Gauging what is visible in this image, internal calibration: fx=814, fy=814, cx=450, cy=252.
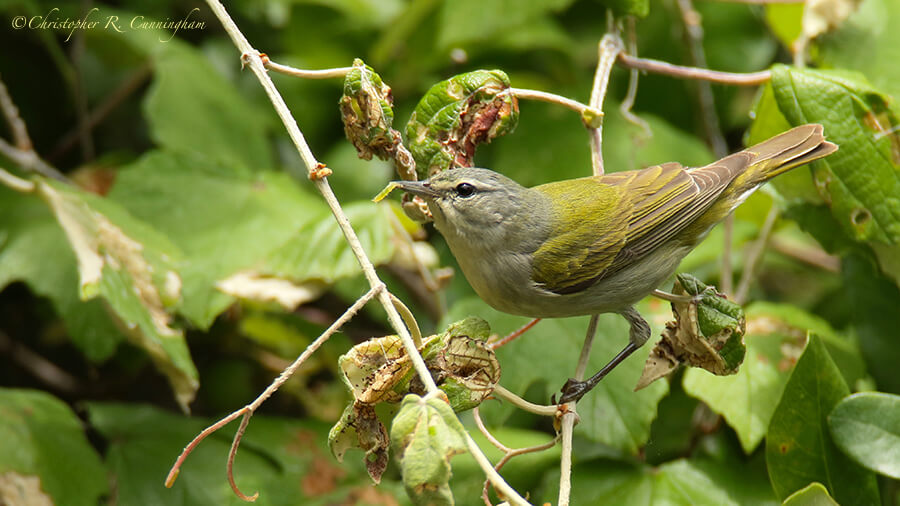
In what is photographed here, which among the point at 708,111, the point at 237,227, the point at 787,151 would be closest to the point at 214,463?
the point at 237,227

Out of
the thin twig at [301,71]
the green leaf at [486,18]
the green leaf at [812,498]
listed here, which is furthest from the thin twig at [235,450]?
the green leaf at [486,18]

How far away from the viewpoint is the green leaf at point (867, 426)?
2.38 metres

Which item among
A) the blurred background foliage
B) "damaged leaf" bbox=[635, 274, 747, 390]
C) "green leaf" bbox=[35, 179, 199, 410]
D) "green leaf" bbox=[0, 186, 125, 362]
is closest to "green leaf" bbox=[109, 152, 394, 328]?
the blurred background foliage

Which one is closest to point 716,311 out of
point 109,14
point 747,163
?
point 747,163

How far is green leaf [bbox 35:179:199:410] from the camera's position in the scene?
8.63ft

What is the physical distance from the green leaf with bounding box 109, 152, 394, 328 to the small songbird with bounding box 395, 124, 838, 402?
1.58 ft

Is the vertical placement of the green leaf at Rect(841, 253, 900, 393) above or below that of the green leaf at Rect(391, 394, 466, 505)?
below

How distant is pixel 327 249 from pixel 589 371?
1070 millimetres

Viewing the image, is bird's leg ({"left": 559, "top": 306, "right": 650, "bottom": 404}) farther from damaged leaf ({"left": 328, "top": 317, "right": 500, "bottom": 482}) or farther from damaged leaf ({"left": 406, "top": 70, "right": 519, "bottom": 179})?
damaged leaf ({"left": 406, "top": 70, "right": 519, "bottom": 179})

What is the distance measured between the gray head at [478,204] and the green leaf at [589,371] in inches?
12.5

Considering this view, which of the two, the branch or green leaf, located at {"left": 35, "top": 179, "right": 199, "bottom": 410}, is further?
green leaf, located at {"left": 35, "top": 179, "right": 199, "bottom": 410}

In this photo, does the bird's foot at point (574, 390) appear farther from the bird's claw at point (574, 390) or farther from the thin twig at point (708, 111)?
the thin twig at point (708, 111)

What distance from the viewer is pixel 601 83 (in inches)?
104

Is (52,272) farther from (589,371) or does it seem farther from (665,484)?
(665,484)
